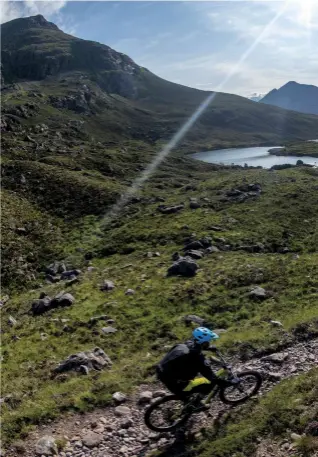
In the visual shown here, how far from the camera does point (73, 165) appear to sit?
77.5 meters

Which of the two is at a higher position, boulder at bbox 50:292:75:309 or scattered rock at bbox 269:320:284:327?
scattered rock at bbox 269:320:284:327

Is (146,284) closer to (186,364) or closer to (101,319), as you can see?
(101,319)

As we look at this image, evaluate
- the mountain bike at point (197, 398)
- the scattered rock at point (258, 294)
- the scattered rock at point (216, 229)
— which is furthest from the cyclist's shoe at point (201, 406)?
the scattered rock at point (216, 229)

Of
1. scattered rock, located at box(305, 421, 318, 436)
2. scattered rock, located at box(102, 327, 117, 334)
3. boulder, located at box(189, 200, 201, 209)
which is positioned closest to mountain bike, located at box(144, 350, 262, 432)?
scattered rock, located at box(305, 421, 318, 436)

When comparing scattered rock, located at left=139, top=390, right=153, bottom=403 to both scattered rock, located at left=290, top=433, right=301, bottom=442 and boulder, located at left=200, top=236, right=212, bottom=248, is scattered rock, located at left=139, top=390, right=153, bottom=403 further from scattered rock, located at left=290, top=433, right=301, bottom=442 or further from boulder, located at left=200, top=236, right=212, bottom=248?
boulder, located at left=200, top=236, right=212, bottom=248

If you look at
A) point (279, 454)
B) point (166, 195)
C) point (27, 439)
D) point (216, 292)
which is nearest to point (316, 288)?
point (216, 292)

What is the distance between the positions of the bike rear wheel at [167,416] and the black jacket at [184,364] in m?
1.10

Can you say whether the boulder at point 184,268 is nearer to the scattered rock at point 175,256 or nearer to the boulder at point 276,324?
the scattered rock at point 175,256

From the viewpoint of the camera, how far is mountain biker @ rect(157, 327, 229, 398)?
12.2m

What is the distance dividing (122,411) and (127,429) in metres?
1.04

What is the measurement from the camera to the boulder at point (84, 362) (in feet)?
61.1

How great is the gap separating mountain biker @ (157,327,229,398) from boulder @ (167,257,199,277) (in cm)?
1871

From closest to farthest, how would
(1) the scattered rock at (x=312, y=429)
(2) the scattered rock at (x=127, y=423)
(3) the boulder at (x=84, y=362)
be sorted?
1. (1) the scattered rock at (x=312, y=429)
2. (2) the scattered rock at (x=127, y=423)
3. (3) the boulder at (x=84, y=362)

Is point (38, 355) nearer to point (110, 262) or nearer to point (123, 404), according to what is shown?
point (123, 404)
